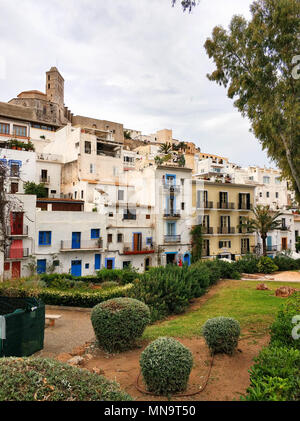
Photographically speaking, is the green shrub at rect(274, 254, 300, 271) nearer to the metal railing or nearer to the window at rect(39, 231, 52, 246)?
the metal railing

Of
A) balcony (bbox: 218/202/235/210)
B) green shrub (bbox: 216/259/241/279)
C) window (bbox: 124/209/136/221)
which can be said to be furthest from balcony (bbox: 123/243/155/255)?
balcony (bbox: 218/202/235/210)

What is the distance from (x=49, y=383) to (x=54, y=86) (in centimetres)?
8857

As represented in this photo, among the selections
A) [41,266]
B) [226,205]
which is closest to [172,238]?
[226,205]

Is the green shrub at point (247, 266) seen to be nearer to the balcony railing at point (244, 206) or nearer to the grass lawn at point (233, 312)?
the grass lawn at point (233, 312)

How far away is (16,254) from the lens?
24.9 m

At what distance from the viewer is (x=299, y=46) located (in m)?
10.5

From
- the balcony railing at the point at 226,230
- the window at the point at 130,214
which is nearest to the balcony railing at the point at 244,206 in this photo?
the balcony railing at the point at 226,230

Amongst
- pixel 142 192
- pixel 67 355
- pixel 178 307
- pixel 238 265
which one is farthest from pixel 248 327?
pixel 142 192

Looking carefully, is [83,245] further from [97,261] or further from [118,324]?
[118,324]

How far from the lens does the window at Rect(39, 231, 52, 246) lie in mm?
26891

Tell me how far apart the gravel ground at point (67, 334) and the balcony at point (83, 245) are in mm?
12541

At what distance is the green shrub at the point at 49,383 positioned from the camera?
3.45m

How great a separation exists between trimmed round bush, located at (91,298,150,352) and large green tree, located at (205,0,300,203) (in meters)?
7.36
